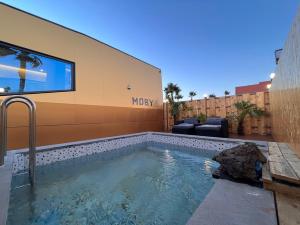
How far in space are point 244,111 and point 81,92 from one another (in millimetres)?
6630

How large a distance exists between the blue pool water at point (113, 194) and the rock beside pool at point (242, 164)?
1.44 ft

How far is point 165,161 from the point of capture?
4152 millimetres

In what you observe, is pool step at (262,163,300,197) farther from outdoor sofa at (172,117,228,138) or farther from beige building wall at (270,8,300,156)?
outdoor sofa at (172,117,228,138)

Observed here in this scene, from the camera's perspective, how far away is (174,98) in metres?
9.51

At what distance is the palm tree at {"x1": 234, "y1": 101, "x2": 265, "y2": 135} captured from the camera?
650cm

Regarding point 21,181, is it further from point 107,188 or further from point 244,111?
point 244,111

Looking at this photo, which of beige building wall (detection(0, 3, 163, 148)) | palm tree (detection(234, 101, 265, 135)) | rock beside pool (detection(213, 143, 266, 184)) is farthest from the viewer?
palm tree (detection(234, 101, 265, 135))

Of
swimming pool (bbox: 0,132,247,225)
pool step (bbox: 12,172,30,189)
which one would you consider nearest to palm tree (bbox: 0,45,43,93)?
swimming pool (bbox: 0,132,247,225)

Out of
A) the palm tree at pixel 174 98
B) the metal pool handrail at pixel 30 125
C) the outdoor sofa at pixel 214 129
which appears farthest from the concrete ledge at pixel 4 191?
the palm tree at pixel 174 98

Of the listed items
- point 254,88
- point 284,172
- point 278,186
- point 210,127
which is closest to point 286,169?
point 284,172

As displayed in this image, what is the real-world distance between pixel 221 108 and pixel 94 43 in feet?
21.4

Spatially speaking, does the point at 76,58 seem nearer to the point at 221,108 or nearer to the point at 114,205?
the point at 114,205

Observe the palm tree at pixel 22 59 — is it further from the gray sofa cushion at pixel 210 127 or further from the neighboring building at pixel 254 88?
the neighboring building at pixel 254 88

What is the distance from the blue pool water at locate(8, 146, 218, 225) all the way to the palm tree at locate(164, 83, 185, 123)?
5270 millimetres
